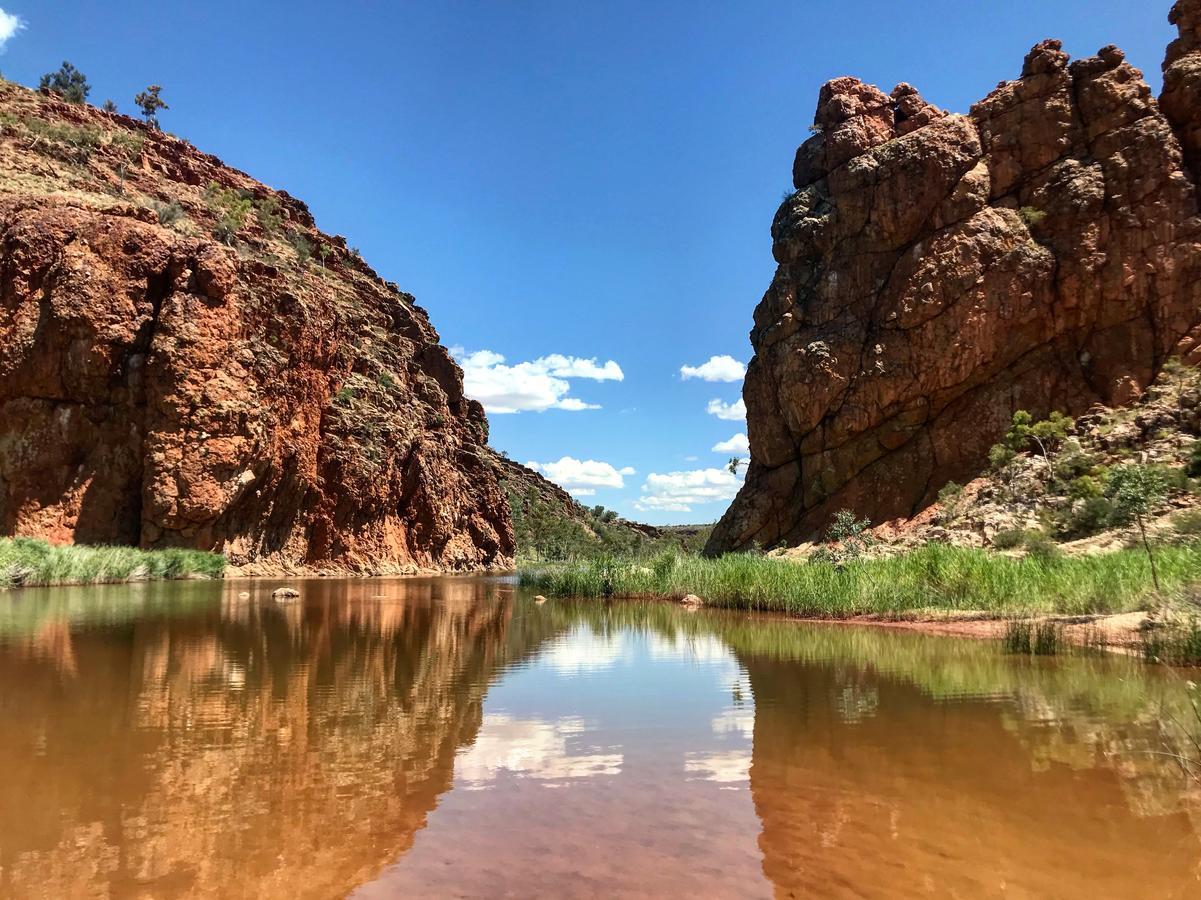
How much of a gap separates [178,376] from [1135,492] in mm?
43194

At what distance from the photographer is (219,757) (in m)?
6.30

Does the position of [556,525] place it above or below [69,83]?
below

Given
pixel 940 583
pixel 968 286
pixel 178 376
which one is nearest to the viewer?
pixel 940 583

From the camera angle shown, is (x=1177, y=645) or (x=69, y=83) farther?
(x=69, y=83)

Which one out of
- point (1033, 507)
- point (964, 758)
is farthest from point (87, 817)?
point (1033, 507)

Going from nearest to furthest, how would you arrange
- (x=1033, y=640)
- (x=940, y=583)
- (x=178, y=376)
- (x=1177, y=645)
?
1. (x=1177, y=645)
2. (x=1033, y=640)
3. (x=940, y=583)
4. (x=178, y=376)

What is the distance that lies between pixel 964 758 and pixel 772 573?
1515cm

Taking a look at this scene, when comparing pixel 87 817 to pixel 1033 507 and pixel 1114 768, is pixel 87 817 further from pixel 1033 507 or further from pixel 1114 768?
pixel 1033 507

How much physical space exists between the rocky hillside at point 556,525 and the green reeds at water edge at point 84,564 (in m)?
49.5

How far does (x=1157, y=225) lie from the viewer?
38.7 m

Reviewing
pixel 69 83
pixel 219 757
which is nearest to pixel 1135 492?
pixel 219 757

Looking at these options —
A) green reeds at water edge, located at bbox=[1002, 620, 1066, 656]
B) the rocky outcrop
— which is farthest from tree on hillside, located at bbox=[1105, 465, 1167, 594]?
the rocky outcrop

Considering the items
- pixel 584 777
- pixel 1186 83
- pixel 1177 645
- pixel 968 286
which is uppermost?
pixel 1186 83

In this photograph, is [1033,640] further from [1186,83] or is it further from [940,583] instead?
[1186,83]
